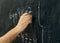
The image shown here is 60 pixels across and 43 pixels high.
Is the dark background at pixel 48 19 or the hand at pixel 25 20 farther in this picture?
the hand at pixel 25 20

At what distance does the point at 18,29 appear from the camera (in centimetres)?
162

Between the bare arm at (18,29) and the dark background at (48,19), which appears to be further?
the bare arm at (18,29)

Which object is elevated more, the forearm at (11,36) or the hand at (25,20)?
the hand at (25,20)

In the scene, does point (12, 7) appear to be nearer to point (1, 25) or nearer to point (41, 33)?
point (1, 25)

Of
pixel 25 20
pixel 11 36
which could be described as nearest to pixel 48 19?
pixel 25 20

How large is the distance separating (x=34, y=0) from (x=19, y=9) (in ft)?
0.59

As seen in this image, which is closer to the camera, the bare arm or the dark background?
the dark background

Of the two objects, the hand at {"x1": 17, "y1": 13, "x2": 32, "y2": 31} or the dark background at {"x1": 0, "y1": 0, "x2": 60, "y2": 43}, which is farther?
the hand at {"x1": 17, "y1": 13, "x2": 32, "y2": 31}

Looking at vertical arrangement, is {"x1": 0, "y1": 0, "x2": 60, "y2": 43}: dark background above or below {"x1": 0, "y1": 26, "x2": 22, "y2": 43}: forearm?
above

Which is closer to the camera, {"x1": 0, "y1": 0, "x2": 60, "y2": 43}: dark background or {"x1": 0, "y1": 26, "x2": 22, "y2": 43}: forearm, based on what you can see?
{"x1": 0, "y1": 0, "x2": 60, "y2": 43}: dark background

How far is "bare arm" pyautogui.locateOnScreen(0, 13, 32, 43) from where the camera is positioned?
1607 millimetres

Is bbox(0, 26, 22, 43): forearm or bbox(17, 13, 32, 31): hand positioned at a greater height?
bbox(17, 13, 32, 31): hand

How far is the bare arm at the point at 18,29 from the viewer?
5.27ft

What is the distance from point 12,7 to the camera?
5.67ft
